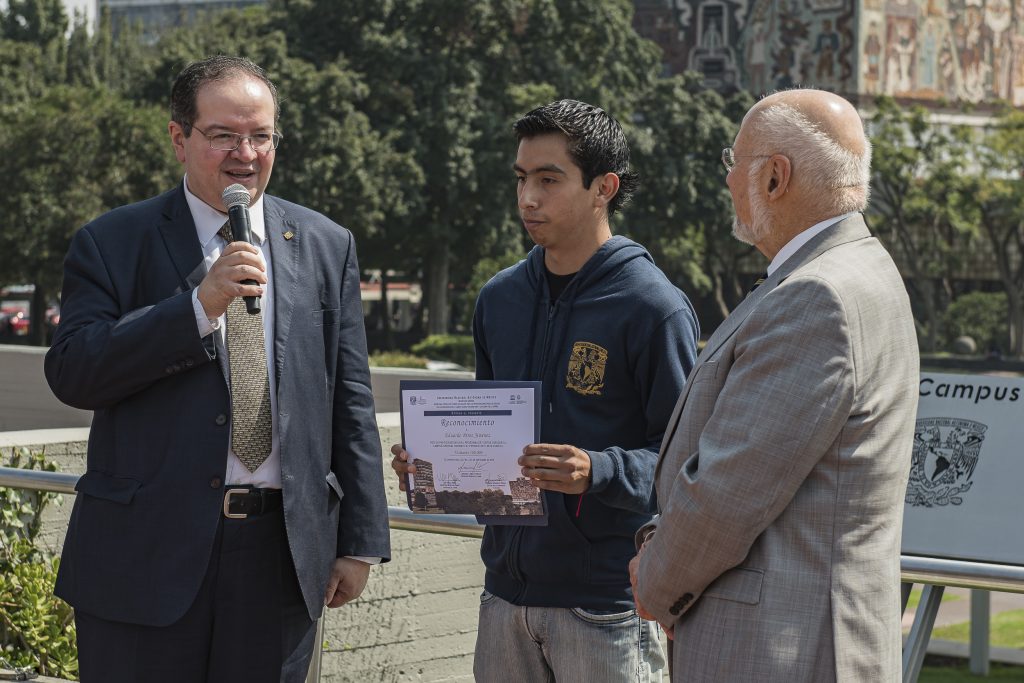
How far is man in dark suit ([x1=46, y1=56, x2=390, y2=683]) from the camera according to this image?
9.37 ft

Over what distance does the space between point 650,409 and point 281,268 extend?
0.91 meters

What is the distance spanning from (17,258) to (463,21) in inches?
532

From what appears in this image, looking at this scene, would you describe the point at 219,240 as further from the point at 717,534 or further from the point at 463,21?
the point at 463,21

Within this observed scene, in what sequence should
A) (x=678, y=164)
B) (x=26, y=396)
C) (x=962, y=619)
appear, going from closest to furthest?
(x=962, y=619), (x=26, y=396), (x=678, y=164)

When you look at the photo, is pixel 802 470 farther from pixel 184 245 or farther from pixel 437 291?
pixel 437 291

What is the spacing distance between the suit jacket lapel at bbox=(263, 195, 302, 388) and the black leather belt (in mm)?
239

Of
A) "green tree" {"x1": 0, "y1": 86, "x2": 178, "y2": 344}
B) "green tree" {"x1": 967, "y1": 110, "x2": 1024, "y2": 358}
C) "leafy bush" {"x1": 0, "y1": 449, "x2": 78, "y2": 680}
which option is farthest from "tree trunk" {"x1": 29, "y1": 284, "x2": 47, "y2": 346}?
"leafy bush" {"x1": 0, "y1": 449, "x2": 78, "y2": 680}

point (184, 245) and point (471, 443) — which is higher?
point (184, 245)

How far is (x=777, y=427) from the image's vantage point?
2.33 meters

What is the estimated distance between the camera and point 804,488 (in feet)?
7.84

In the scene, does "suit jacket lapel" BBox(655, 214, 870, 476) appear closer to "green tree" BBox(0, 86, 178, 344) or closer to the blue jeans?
the blue jeans

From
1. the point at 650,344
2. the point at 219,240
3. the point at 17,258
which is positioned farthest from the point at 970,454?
the point at 17,258

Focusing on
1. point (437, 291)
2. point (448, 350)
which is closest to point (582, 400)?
point (448, 350)

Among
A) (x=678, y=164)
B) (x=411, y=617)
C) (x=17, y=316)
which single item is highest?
(x=678, y=164)
